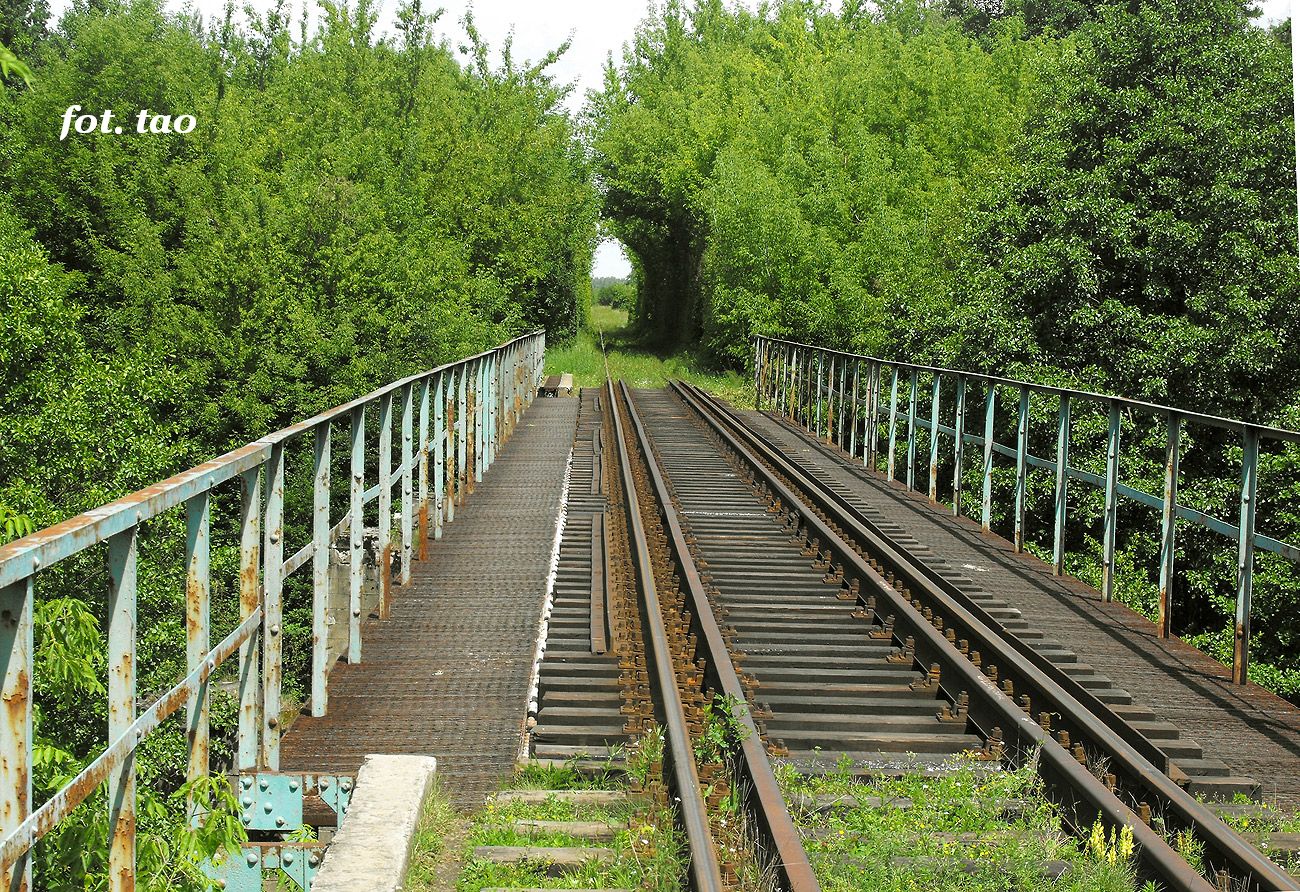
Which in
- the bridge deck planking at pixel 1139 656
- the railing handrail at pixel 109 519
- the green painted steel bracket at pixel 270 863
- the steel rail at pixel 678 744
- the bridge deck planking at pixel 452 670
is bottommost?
the green painted steel bracket at pixel 270 863

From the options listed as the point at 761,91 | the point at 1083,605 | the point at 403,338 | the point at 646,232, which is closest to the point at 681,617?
the point at 1083,605

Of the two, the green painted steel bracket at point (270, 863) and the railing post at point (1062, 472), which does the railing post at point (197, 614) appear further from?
the railing post at point (1062, 472)

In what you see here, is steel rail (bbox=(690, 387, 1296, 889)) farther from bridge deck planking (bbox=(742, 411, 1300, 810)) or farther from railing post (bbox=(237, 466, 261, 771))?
railing post (bbox=(237, 466, 261, 771))

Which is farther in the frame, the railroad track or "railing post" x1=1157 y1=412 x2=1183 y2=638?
"railing post" x1=1157 y1=412 x2=1183 y2=638

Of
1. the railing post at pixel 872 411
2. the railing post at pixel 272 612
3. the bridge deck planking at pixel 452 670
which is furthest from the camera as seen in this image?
the railing post at pixel 872 411

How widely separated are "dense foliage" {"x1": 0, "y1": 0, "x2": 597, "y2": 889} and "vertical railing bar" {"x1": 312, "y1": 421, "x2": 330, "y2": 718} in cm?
944

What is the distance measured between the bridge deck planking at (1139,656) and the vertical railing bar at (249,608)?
380 centimetres

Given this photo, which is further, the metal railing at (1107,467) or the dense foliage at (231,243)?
the dense foliage at (231,243)

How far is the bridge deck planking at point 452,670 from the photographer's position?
5.03 meters

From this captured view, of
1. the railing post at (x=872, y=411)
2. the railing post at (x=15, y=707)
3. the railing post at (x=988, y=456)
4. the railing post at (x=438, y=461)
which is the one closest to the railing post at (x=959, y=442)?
the railing post at (x=988, y=456)

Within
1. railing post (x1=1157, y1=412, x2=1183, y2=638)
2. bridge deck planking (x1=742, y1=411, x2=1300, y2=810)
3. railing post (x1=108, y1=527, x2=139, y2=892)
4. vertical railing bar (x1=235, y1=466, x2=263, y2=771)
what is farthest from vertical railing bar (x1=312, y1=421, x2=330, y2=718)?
railing post (x1=1157, y1=412, x2=1183, y2=638)

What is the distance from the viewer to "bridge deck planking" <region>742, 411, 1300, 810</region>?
18.1ft

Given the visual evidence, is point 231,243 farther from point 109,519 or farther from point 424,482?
point 109,519

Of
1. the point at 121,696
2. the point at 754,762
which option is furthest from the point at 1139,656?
the point at 121,696
